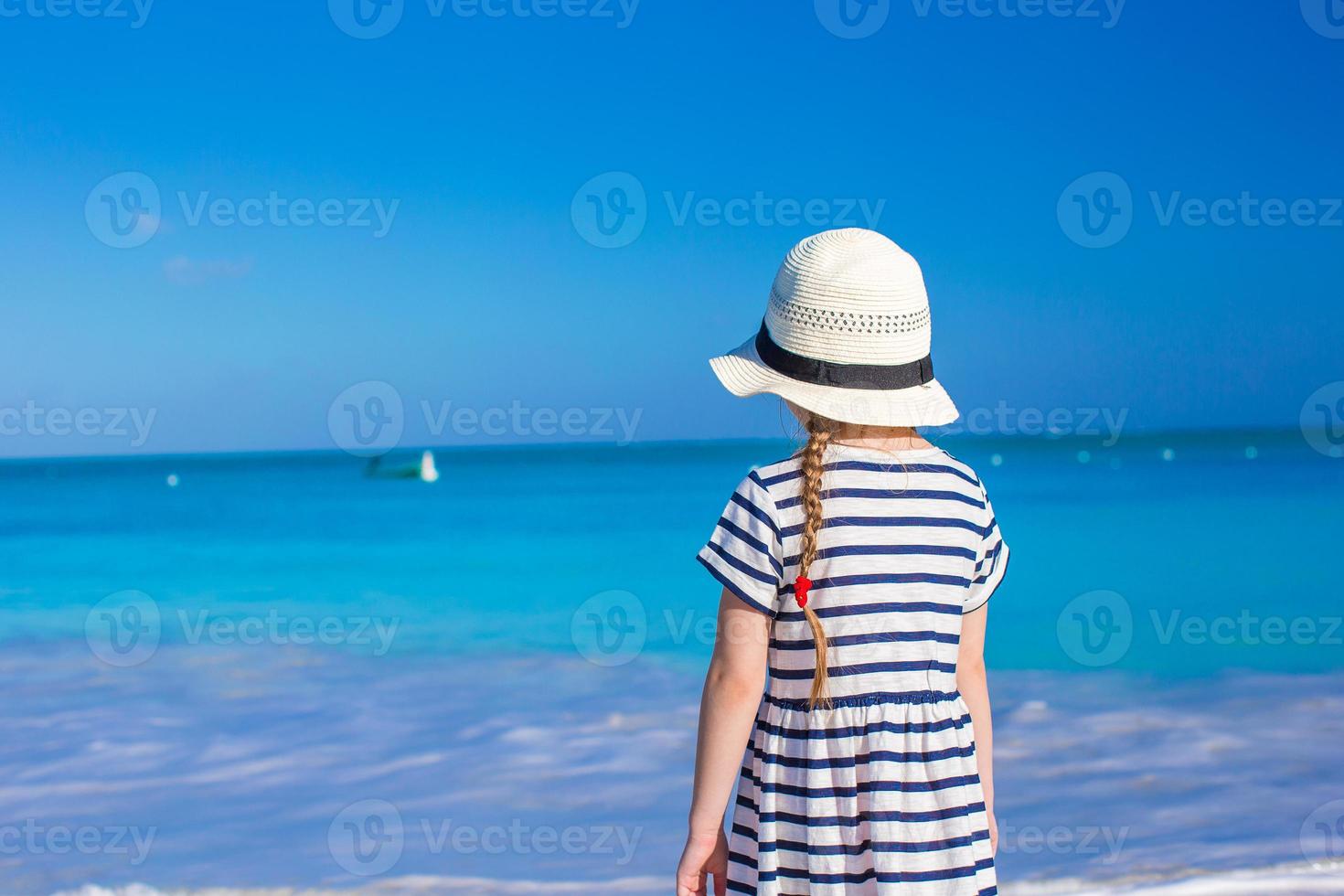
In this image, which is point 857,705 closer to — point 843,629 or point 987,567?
point 843,629

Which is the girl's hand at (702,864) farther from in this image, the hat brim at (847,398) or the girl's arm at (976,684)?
the hat brim at (847,398)

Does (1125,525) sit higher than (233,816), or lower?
higher

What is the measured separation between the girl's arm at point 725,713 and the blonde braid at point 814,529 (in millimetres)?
84

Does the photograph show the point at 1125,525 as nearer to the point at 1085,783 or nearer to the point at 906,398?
the point at 1085,783

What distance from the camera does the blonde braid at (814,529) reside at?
6.19ft

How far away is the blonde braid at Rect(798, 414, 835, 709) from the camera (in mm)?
1886

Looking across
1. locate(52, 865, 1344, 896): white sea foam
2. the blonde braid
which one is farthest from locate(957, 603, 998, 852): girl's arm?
locate(52, 865, 1344, 896): white sea foam

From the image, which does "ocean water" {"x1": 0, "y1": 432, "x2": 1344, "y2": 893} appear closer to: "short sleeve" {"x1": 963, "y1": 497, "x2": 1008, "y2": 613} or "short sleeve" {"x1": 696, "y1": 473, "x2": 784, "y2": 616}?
"short sleeve" {"x1": 963, "y1": 497, "x2": 1008, "y2": 613}

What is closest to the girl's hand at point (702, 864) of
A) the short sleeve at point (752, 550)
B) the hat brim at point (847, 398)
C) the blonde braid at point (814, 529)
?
the blonde braid at point (814, 529)

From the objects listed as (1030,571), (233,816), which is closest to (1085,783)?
(233,816)

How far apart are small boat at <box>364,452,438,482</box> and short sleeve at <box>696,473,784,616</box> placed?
42538mm

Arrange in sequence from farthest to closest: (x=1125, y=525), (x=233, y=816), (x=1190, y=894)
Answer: (x=1125, y=525), (x=233, y=816), (x=1190, y=894)

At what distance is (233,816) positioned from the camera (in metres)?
4.88

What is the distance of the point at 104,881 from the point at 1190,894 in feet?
11.5
